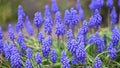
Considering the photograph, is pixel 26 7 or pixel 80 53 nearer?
pixel 80 53

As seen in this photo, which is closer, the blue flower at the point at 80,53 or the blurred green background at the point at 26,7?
the blue flower at the point at 80,53

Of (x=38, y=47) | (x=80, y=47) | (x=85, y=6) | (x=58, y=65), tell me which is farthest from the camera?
(x=85, y=6)

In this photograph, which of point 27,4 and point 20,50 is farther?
point 27,4

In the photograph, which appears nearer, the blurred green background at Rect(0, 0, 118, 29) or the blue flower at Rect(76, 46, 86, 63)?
the blue flower at Rect(76, 46, 86, 63)

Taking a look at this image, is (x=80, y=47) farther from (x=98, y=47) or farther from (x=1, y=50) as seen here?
(x=1, y=50)

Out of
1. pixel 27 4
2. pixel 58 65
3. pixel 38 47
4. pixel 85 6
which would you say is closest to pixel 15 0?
pixel 27 4

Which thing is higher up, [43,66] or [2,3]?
[2,3]

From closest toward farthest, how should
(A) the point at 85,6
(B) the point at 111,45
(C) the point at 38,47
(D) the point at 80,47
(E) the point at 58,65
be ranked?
(D) the point at 80,47 → (B) the point at 111,45 → (E) the point at 58,65 → (C) the point at 38,47 → (A) the point at 85,6

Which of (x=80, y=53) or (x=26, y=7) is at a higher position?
(x=26, y=7)

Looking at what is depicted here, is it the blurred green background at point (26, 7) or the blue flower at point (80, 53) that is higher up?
the blurred green background at point (26, 7)

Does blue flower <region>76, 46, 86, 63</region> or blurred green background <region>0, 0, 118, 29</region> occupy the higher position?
blurred green background <region>0, 0, 118, 29</region>
